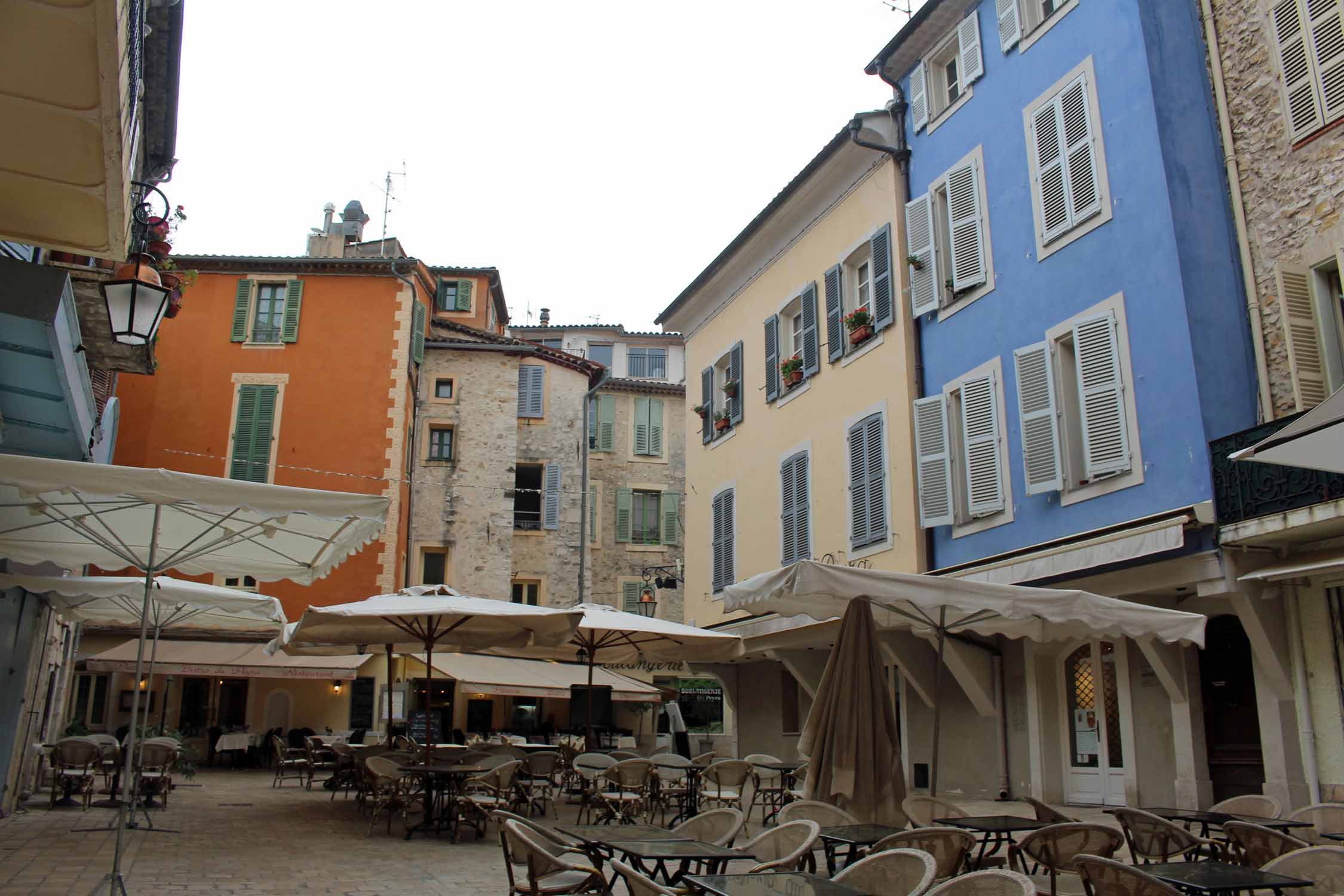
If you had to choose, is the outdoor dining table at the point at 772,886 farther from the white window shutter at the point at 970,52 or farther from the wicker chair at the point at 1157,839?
the white window shutter at the point at 970,52

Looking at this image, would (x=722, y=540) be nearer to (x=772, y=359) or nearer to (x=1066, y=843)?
(x=772, y=359)

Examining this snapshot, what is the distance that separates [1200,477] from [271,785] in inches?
575

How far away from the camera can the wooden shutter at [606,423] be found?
97.7ft

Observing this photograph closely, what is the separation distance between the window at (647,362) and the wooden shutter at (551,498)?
7498 mm

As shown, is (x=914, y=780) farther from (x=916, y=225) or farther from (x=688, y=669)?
(x=688, y=669)

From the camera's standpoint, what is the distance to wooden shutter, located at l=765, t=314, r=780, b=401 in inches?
671

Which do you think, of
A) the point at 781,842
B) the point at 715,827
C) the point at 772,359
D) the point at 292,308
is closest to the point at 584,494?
the point at 292,308

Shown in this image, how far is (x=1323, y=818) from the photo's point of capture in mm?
6566

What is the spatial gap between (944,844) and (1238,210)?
24.3ft

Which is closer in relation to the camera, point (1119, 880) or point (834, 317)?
point (1119, 880)

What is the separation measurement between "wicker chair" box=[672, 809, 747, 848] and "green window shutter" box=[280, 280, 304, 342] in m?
20.4

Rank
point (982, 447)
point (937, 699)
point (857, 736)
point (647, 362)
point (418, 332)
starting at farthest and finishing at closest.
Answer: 1. point (647, 362)
2. point (418, 332)
3. point (982, 447)
4. point (937, 699)
5. point (857, 736)

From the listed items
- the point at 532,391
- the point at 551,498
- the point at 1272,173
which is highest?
the point at 532,391

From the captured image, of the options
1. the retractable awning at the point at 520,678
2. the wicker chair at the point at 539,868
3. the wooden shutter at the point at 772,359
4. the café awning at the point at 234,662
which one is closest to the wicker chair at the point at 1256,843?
the wicker chair at the point at 539,868
